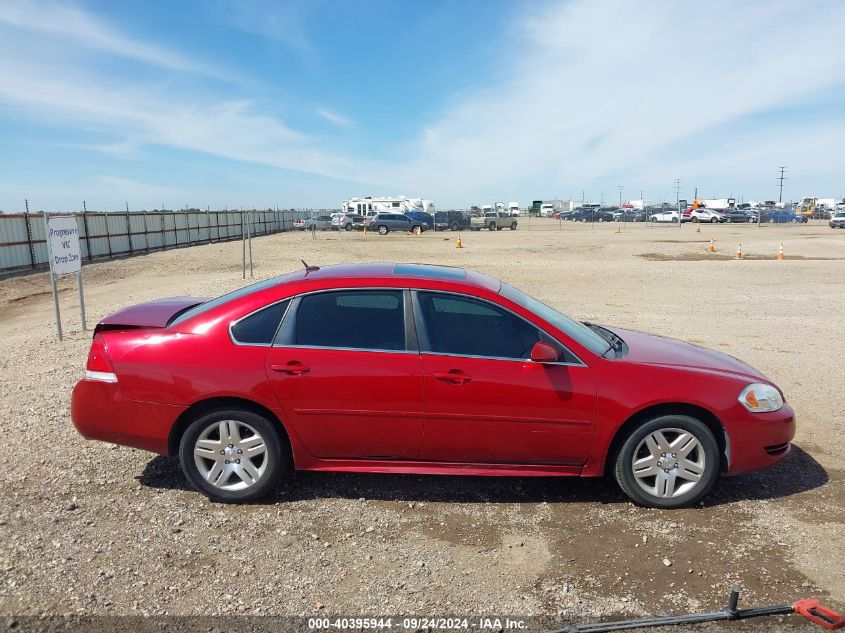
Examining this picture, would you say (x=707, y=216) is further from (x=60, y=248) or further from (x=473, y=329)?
(x=473, y=329)

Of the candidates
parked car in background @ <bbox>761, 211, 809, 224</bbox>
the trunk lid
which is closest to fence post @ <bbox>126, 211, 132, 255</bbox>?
the trunk lid

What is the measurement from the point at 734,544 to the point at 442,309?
7.33 feet

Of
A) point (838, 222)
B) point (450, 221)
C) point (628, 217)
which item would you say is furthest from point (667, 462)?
point (628, 217)

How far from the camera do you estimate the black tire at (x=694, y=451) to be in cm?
408

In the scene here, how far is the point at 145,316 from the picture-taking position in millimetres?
4547

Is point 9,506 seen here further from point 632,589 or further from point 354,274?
point 632,589

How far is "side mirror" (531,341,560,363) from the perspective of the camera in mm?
3971

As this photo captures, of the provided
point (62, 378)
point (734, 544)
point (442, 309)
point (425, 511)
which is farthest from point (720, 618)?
point (62, 378)

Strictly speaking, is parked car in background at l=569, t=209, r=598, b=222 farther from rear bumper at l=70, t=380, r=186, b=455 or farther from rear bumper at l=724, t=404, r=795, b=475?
rear bumper at l=70, t=380, r=186, b=455

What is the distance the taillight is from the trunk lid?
0.14m

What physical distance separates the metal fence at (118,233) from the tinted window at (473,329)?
14310 millimetres

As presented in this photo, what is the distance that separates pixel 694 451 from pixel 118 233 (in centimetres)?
2884

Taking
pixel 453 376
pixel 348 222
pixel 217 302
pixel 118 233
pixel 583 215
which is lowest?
pixel 453 376

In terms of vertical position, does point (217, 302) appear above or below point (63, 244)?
below
